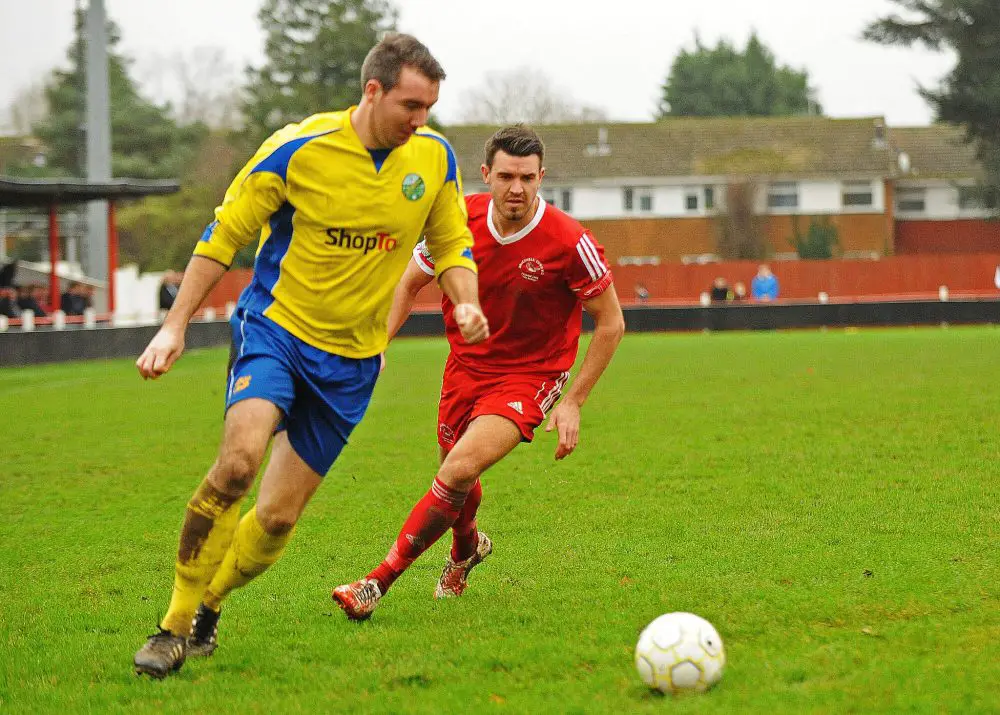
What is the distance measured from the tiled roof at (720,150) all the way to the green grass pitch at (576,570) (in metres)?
49.0

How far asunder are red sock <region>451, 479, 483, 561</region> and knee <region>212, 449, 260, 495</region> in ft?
5.38

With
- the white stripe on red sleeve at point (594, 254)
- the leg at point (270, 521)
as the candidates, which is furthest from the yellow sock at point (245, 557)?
the white stripe on red sleeve at point (594, 254)

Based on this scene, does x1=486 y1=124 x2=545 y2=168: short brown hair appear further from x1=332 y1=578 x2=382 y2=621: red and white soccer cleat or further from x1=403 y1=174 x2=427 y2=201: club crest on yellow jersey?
x1=332 y1=578 x2=382 y2=621: red and white soccer cleat

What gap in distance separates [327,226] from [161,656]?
169 centimetres

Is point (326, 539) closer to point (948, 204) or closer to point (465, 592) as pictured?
point (465, 592)

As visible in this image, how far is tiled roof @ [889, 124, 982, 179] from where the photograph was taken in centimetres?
6475

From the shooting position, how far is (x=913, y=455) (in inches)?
420

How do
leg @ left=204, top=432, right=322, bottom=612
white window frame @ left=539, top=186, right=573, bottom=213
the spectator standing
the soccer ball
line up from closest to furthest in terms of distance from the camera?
1. the soccer ball
2. leg @ left=204, top=432, right=322, bottom=612
3. the spectator standing
4. white window frame @ left=539, top=186, right=573, bottom=213

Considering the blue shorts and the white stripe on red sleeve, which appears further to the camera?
the white stripe on red sleeve

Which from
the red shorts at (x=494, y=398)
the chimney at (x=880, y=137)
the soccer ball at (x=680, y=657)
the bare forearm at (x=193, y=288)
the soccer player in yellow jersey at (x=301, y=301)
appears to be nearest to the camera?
the soccer ball at (x=680, y=657)

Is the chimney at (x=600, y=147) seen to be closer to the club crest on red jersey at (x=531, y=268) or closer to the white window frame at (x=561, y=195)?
the white window frame at (x=561, y=195)

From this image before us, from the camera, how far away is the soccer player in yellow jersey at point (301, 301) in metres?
4.99

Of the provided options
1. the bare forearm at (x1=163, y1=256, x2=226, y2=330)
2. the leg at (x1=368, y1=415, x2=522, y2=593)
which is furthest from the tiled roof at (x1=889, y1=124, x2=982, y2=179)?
the bare forearm at (x1=163, y1=256, x2=226, y2=330)

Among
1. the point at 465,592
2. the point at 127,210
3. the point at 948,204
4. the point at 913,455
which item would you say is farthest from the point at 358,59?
the point at 465,592
